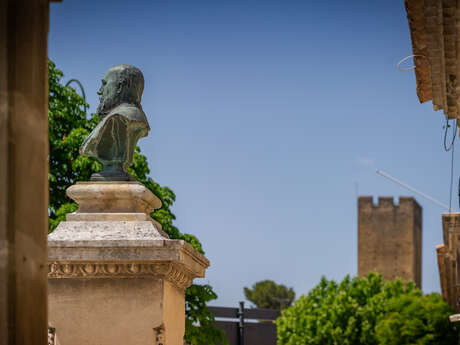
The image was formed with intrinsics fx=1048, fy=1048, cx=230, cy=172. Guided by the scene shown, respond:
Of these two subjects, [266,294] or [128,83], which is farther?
[266,294]

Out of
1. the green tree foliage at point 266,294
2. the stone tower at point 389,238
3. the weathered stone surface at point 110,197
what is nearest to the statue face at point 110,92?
the weathered stone surface at point 110,197

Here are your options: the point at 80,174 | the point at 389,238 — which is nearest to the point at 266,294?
the point at 389,238

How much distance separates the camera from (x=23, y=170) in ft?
13.2

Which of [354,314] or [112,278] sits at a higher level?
[354,314]

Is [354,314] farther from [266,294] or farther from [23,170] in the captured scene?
[23,170]

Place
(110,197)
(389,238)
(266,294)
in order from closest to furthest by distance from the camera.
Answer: (110,197) → (389,238) → (266,294)

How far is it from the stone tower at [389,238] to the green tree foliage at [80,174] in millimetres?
95731

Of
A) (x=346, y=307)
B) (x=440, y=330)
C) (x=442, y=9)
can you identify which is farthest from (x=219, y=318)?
(x=442, y=9)

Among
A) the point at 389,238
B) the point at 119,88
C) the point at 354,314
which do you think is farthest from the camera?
the point at 389,238

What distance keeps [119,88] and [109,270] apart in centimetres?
156

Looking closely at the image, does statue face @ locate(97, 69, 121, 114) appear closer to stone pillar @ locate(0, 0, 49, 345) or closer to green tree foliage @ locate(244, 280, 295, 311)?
stone pillar @ locate(0, 0, 49, 345)

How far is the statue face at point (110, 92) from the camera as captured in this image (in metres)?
8.28

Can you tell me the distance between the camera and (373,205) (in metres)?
123

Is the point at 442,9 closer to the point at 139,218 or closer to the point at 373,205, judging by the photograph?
the point at 139,218
